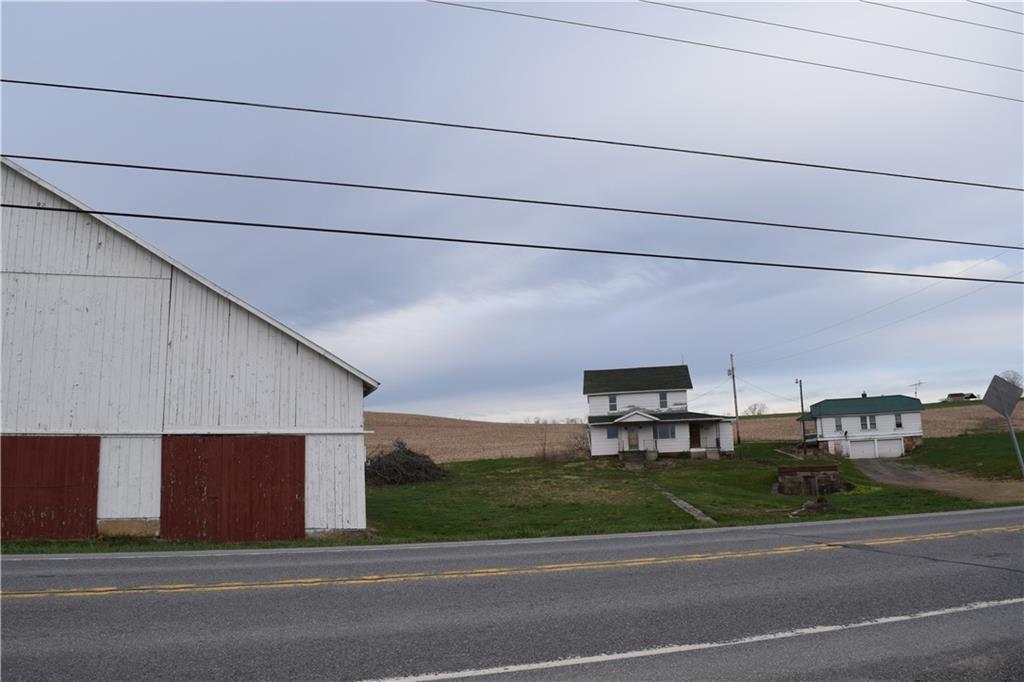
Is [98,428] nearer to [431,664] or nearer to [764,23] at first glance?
[431,664]

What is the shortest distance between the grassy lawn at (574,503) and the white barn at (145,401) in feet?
4.53

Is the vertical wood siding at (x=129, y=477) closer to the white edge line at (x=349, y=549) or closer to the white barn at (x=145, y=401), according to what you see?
the white barn at (x=145, y=401)

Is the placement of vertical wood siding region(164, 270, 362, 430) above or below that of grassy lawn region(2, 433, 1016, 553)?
above

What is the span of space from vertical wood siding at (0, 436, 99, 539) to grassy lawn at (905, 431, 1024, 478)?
40.7 meters

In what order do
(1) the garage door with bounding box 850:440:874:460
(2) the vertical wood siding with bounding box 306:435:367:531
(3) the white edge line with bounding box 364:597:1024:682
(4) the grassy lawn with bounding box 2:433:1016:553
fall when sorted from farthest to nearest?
(1) the garage door with bounding box 850:440:874:460 → (2) the vertical wood siding with bounding box 306:435:367:531 → (4) the grassy lawn with bounding box 2:433:1016:553 → (3) the white edge line with bounding box 364:597:1024:682

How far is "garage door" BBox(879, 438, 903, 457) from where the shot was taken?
62.2 metres

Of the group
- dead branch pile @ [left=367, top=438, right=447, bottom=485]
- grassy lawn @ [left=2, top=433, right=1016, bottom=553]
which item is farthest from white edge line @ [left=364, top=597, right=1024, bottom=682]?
dead branch pile @ [left=367, top=438, right=447, bottom=485]

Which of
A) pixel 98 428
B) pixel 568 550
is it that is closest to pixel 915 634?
pixel 568 550

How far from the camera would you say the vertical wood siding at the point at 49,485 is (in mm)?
18953

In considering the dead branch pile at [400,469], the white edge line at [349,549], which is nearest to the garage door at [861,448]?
the dead branch pile at [400,469]

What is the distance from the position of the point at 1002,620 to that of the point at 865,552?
4.08 m

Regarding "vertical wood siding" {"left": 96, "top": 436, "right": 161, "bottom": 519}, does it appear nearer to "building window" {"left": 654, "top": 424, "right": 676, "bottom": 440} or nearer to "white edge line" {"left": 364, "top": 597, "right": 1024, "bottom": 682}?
"white edge line" {"left": 364, "top": 597, "right": 1024, "bottom": 682}

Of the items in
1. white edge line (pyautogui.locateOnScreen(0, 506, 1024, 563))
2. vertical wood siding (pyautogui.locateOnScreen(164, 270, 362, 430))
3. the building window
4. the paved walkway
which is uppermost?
vertical wood siding (pyautogui.locateOnScreen(164, 270, 362, 430))

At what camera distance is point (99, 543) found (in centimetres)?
1800
